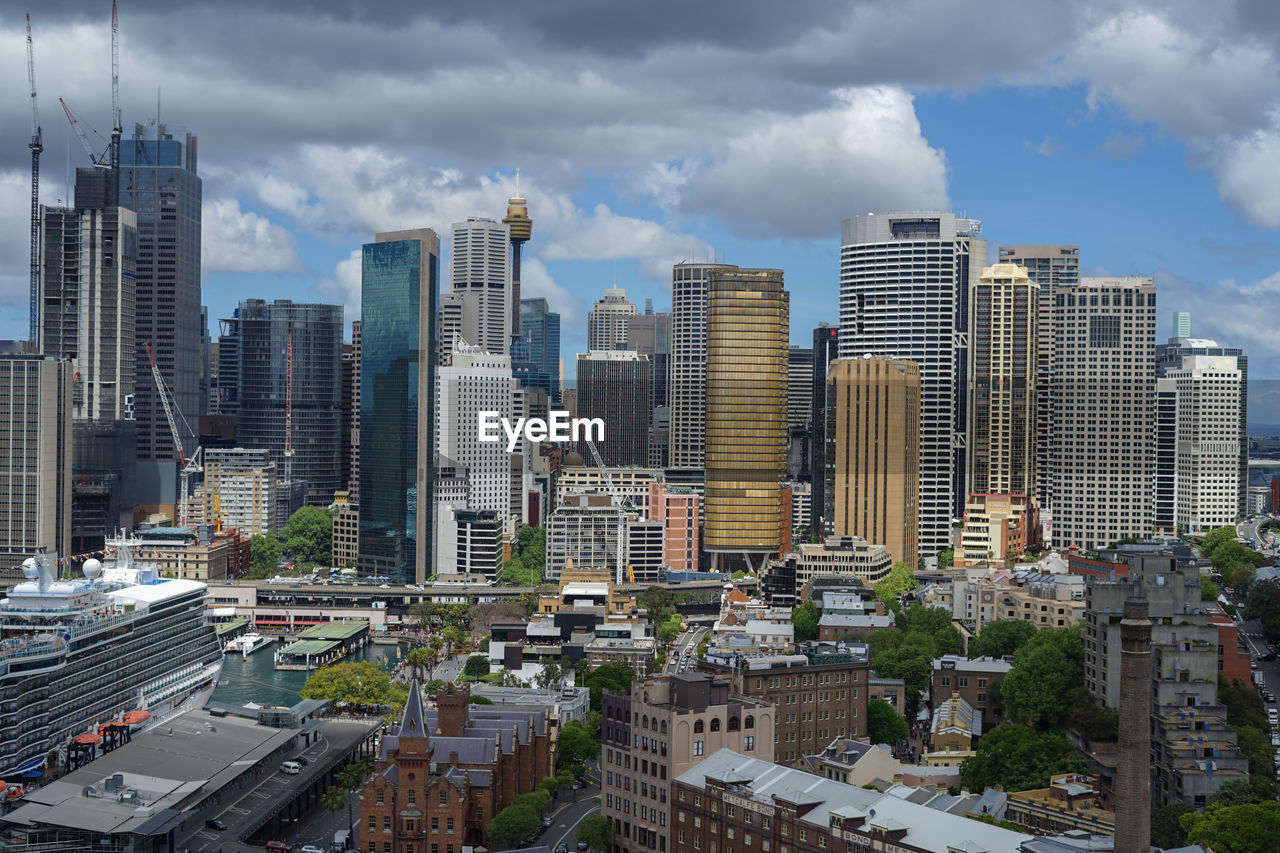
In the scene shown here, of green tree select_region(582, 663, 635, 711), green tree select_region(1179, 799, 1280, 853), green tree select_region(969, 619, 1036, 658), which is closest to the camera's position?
green tree select_region(1179, 799, 1280, 853)

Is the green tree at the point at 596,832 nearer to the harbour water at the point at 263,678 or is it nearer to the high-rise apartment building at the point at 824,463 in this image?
the harbour water at the point at 263,678

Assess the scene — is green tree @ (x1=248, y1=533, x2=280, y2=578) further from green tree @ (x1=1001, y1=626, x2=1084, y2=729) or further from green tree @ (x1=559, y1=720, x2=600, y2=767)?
green tree @ (x1=1001, y1=626, x2=1084, y2=729)

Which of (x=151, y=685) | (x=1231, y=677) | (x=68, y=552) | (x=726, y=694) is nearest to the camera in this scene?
(x=726, y=694)

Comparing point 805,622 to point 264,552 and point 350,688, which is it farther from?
point 264,552

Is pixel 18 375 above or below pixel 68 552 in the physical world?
above

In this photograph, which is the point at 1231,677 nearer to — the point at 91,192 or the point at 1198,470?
the point at 1198,470

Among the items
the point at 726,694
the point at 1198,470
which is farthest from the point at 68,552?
the point at 1198,470

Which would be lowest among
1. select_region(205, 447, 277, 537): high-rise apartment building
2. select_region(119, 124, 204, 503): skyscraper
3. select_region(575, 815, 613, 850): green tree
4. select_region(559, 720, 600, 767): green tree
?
select_region(575, 815, 613, 850): green tree

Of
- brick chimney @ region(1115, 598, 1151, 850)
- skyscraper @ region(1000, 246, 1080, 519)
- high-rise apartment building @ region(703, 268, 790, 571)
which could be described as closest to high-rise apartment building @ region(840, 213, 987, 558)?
skyscraper @ region(1000, 246, 1080, 519)
